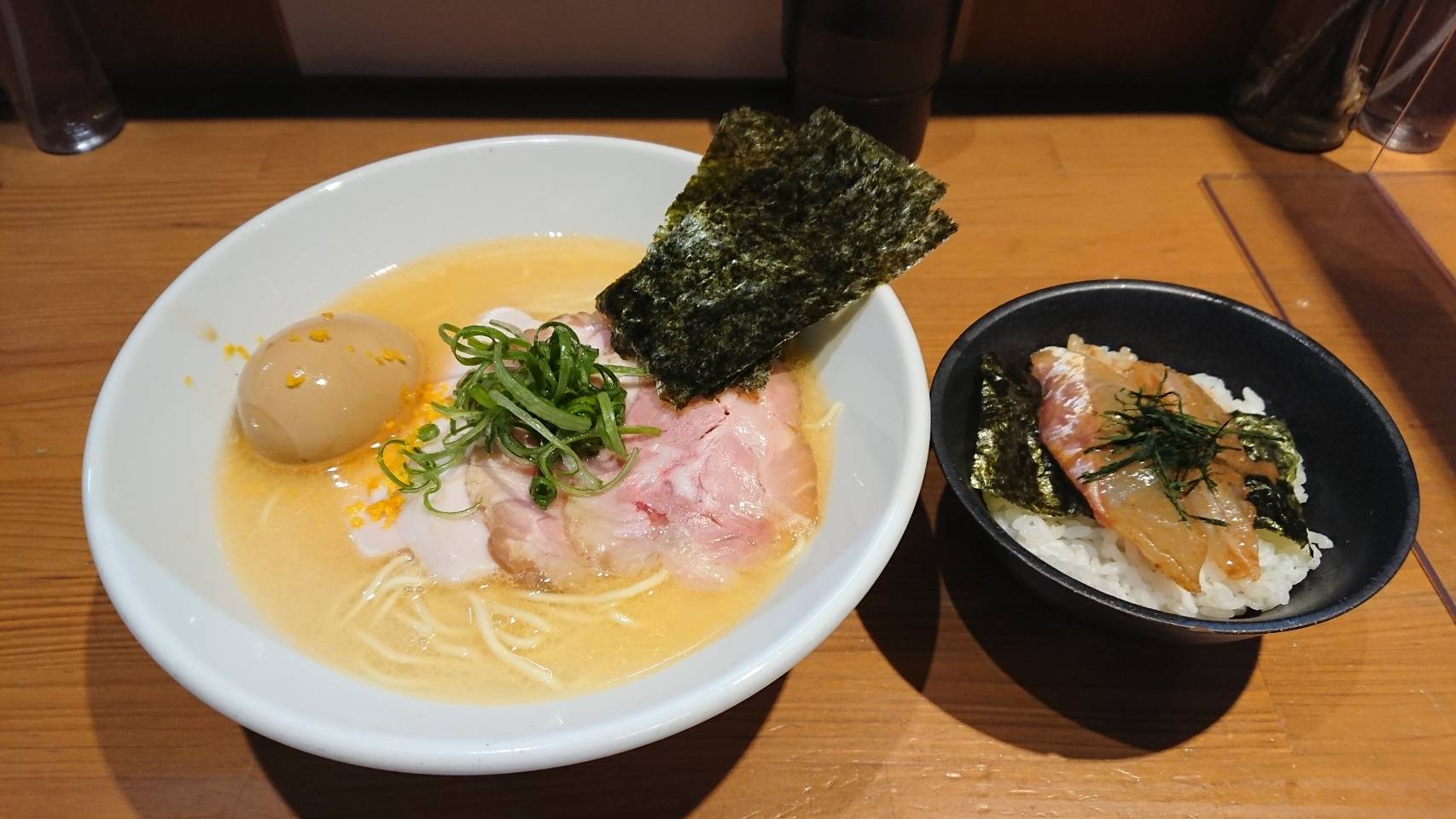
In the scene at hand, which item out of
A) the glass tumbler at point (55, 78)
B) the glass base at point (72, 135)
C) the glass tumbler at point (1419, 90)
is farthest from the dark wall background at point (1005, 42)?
the glass tumbler at point (1419, 90)

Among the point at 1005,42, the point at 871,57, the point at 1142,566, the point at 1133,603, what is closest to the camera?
the point at 1133,603

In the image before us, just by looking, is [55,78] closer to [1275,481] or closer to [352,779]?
[352,779]

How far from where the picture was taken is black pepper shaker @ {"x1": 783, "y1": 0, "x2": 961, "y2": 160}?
1738mm

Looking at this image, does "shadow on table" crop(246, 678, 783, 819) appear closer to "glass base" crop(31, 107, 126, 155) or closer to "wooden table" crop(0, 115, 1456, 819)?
"wooden table" crop(0, 115, 1456, 819)

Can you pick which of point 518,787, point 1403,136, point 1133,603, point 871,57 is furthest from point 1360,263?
point 518,787

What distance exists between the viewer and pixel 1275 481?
1281 mm

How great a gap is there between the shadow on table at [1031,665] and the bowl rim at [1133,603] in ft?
0.24

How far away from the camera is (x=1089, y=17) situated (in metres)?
2.23

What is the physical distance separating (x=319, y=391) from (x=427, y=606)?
0.38 m

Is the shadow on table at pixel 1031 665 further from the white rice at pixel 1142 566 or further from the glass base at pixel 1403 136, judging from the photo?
the glass base at pixel 1403 136

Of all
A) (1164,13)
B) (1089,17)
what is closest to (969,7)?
(1089,17)

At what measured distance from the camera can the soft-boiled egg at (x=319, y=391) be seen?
4.14 feet

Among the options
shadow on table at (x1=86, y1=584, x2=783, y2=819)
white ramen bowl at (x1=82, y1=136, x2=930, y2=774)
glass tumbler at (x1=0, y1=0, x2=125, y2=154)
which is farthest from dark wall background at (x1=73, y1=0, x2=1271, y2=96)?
shadow on table at (x1=86, y1=584, x2=783, y2=819)

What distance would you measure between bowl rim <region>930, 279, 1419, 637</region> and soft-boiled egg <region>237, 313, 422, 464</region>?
0.88 m
